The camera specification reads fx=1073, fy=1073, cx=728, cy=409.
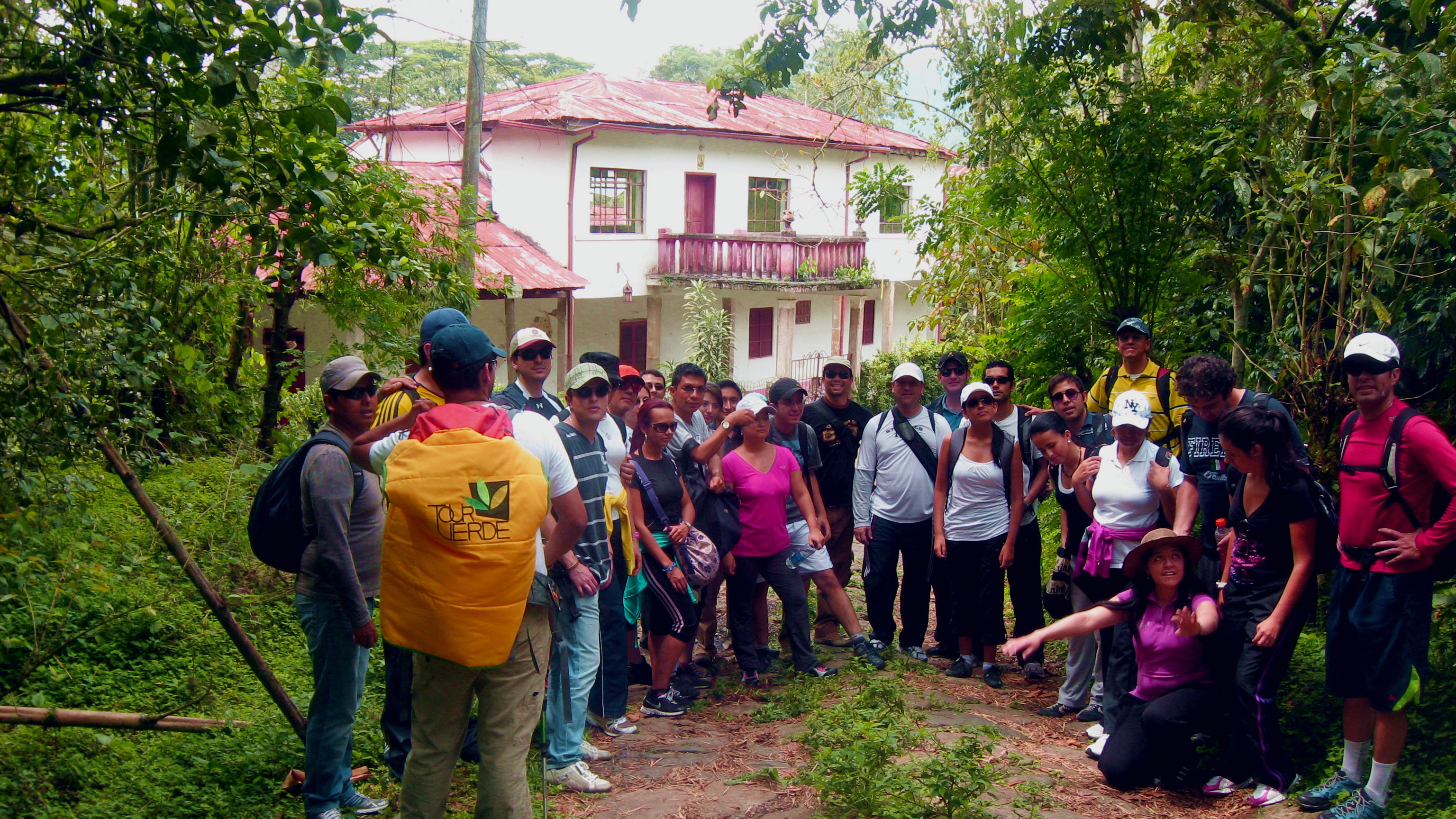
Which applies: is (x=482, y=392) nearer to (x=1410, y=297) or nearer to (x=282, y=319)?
(x=1410, y=297)

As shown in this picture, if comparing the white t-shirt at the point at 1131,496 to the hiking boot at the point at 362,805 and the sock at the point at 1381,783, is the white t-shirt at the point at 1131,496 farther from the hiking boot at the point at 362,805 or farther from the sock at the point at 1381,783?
the hiking boot at the point at 362,805

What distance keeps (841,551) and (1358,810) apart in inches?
146

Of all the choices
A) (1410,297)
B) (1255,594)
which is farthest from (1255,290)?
(1255,594)

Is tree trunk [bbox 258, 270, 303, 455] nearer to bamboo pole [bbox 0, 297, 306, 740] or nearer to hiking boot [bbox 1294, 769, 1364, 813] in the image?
bamboo pole [bbox 0, 297, 306, 740]

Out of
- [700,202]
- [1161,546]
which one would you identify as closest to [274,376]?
[1161,546]

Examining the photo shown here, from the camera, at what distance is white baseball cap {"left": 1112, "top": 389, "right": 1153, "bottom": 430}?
5.32 m

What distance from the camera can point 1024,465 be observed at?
6344 millimetres

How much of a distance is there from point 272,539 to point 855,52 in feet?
31.9

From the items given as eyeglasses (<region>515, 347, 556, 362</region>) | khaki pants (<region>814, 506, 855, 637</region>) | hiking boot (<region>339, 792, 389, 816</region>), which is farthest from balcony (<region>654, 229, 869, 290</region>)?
hiking boot (<region>339, 792, 389, 816</region>)

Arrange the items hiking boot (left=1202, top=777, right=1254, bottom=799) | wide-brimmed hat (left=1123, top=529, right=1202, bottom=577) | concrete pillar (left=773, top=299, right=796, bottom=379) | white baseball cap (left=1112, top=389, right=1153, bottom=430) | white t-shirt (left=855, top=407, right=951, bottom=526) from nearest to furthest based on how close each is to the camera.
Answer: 1. hiking boot (left=1202, top=777, right=1254, bottom=799)
2. wide-brimmed hat (left=1123, top=529, right=1202, bottom=577)
3. white baseball cap (left=1112, top=389, right=1153, bottom=430)
4. white t-shirt (left=855, top=407, right=951, bottom=526)
5. concrete pillar (left=773, top=299, right=796, bottom=379)

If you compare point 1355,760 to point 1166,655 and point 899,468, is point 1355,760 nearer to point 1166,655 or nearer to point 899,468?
point 1166,655

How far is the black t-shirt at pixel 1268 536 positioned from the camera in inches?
176

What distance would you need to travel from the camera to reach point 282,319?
8469 millimetres

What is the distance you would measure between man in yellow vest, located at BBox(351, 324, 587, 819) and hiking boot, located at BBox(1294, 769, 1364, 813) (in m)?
3.13
